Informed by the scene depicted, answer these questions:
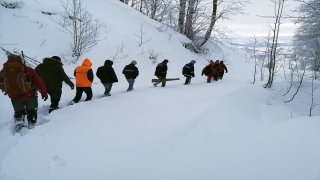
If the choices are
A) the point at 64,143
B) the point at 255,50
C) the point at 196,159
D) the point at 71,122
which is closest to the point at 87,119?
the point at 71,122

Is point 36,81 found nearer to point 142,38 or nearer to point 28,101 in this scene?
point 28,101

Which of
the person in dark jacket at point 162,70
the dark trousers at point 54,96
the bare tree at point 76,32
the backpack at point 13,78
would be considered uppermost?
the bare tree at point 76,32

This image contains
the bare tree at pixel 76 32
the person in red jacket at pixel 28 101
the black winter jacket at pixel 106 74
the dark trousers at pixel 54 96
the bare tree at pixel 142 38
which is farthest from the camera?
the bare tree at pixel 142 38

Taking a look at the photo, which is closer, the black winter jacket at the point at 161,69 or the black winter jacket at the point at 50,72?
the black winter jacket at the point at 50,72

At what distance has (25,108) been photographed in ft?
13.9

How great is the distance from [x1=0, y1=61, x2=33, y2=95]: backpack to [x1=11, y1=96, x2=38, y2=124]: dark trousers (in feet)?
0.86

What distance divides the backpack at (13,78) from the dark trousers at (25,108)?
263 millimetres

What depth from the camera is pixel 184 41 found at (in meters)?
16.0

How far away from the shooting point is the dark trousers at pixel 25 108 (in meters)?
4.13

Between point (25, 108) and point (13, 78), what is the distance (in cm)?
70

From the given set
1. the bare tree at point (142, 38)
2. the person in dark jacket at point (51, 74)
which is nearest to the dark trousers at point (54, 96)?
the person in dark jacket at point (51, 74)

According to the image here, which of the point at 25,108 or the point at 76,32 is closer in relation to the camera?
the point at 25,108

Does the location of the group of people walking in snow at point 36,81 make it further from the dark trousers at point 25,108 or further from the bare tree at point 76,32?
the bare tree at point 76,32

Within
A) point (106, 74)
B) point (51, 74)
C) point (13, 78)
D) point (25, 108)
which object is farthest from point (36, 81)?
point (106, 74)
